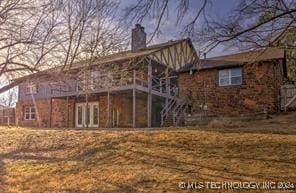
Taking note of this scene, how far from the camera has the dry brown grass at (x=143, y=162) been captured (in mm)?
7777

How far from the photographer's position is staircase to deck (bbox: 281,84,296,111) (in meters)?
22.3

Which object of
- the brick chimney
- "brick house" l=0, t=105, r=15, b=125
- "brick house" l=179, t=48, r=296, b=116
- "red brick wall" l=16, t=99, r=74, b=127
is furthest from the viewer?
"brick house" l=0, t=105, r=15, b=125

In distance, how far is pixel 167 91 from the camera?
93.8 ft

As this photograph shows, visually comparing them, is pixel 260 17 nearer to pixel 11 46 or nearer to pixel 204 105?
pixel 11 46

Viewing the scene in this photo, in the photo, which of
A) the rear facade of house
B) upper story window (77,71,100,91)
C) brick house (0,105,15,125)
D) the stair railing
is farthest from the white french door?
upper story window (77,71,100,91)

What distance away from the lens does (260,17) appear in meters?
9.23

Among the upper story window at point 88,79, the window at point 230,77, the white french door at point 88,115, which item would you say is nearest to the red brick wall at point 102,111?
the white french door at point 88,115

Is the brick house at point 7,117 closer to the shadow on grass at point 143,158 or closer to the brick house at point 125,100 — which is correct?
the brick house at point 125,100

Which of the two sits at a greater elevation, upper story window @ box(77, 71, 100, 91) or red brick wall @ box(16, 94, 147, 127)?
upper story window @ box(77, 71, 100, 91)

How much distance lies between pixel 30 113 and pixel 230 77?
65.8 feet

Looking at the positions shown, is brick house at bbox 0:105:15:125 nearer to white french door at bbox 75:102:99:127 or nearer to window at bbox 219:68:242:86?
white french door at bbox 75:102:99:127

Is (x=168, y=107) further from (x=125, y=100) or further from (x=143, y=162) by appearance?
(x=143, y=162)

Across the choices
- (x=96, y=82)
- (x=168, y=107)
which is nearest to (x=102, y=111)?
(x=168, y=107)

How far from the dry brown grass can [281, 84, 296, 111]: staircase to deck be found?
462 inches
